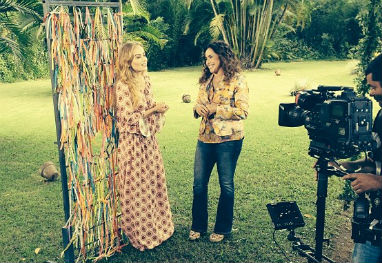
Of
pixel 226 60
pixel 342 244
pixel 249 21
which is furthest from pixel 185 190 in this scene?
pixel 249 21

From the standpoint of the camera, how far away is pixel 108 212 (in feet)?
13.6

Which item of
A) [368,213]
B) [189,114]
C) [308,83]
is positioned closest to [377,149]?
[368,213]

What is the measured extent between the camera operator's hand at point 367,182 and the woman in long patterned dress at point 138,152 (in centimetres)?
200

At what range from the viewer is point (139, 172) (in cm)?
411

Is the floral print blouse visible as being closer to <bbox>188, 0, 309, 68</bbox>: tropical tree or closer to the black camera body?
the black camera body

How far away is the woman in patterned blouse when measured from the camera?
4.14m

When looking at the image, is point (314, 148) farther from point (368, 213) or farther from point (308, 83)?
point (308, 83)

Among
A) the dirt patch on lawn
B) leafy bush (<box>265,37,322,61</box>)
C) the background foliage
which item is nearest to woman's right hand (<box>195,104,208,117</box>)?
the dirt patch on lawn

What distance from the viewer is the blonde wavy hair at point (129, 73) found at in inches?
153

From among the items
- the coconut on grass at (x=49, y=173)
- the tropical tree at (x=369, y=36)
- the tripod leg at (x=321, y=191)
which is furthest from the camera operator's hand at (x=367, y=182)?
the coconut on grass at (x=49, y=173)

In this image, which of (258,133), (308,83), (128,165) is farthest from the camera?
(308,83)

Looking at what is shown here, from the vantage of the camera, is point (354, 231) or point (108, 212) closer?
point (354, 231)

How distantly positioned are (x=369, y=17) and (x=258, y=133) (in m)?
4.66

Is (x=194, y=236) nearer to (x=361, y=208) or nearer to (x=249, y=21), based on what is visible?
(x=361, y=208)
